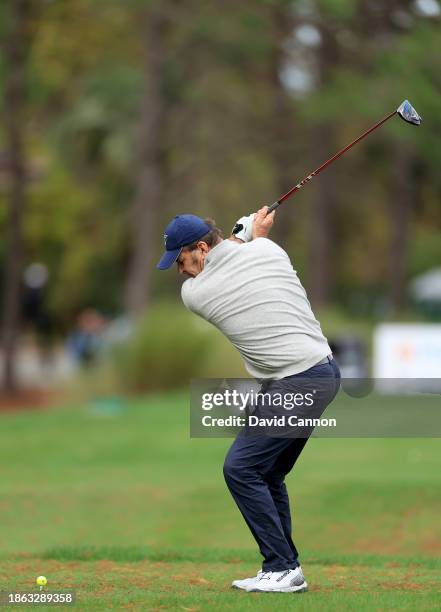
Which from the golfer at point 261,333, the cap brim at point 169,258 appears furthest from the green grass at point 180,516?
the cap brim at point 169,258

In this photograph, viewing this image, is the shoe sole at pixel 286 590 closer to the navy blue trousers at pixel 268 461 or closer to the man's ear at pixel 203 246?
the navy blue trousers at pixel 268 461

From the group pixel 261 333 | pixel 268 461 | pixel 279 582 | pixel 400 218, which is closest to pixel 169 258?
pixel 261 333

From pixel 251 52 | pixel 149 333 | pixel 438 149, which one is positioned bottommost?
pixel 149 333

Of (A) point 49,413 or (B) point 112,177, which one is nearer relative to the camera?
(A) point 49,413

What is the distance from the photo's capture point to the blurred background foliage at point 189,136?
23.2 metres

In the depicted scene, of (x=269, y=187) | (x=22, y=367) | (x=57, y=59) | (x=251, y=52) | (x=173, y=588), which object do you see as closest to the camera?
(x=173, y=588)

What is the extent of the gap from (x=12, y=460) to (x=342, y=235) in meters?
33.6

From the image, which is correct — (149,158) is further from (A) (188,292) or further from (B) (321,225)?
(A) (188,292)

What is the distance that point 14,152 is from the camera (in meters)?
27.5

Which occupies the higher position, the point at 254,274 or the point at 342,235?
the point at 342,235

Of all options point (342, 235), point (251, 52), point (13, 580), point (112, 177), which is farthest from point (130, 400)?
point (342, 235)

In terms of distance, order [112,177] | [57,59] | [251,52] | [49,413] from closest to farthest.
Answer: [49,413] < [251,52] < [57,59] < [112,177]

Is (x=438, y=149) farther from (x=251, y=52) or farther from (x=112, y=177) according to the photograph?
(x=112, y=177)

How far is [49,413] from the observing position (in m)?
23.8
